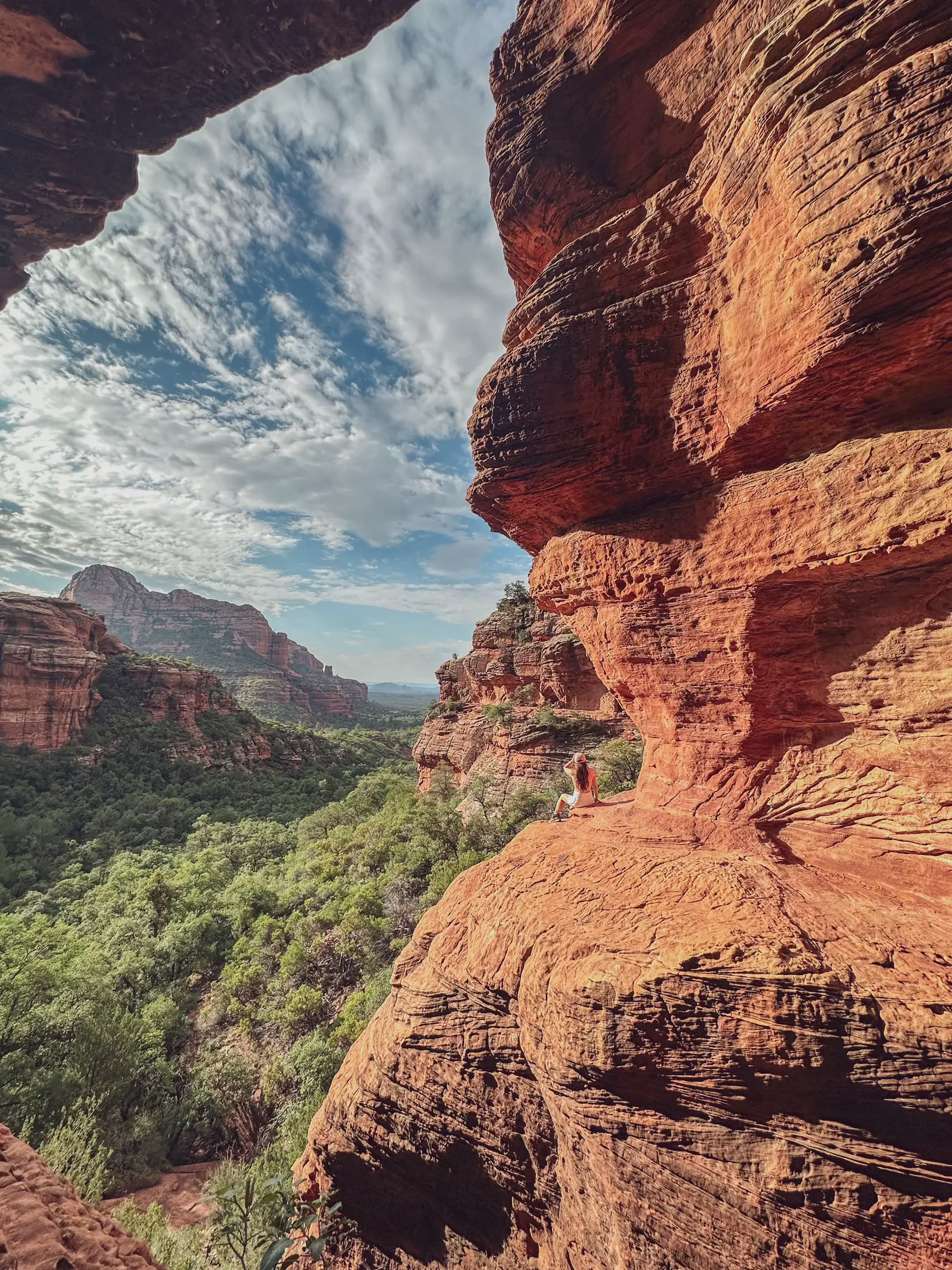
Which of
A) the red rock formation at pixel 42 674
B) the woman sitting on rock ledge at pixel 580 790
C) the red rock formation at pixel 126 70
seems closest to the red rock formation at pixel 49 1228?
the woman sitting on rock ledge at pixel 580 790

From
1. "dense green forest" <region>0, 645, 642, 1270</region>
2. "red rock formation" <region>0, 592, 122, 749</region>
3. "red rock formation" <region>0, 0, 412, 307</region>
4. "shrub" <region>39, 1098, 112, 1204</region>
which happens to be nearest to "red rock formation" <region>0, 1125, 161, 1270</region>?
"dense green forest" <region>0, 645, 642, 1270</region>

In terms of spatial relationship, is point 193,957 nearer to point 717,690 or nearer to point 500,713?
Result: point 500,713

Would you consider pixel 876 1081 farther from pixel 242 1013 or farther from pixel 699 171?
pixel 242 1013

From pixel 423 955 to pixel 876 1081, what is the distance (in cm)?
614

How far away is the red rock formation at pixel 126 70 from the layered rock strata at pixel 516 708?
72.8ft

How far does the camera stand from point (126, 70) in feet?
30.5

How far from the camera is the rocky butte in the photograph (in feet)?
13.6

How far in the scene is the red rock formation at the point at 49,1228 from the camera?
463cm

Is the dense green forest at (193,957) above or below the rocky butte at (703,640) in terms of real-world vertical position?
below

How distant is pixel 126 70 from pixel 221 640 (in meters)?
164

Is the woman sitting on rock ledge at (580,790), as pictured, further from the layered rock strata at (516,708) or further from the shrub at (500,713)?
the shrub at (500,713)

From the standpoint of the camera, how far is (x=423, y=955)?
7887 millimetres

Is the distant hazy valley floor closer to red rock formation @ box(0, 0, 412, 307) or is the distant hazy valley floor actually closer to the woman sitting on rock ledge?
the woman sitting on rock ledge

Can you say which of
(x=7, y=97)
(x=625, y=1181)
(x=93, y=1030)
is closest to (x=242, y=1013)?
(x=93, y=1030)
